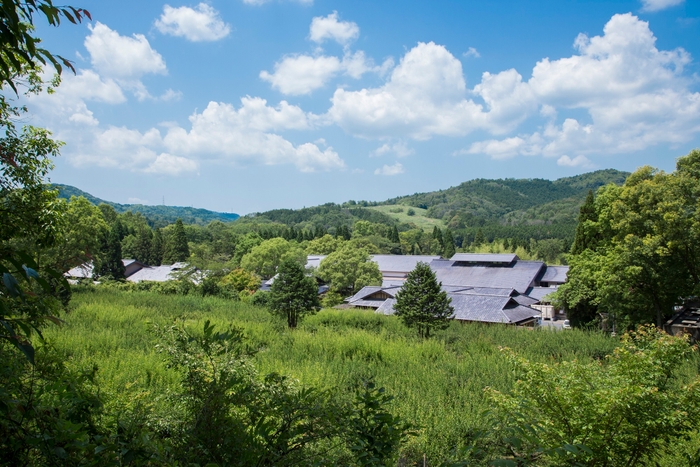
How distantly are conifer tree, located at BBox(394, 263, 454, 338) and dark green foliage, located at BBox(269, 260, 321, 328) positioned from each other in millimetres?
4705

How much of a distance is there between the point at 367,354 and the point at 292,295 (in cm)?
684

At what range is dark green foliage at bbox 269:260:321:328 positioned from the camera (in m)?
20.1

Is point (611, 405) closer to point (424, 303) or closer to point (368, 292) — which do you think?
point (424, 303)

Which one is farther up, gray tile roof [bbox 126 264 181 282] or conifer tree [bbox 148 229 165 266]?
conifer tree [bbox 148 229 165 266]

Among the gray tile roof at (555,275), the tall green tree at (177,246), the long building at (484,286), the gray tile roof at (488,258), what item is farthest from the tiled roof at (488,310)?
the tall green tree at (177,246)

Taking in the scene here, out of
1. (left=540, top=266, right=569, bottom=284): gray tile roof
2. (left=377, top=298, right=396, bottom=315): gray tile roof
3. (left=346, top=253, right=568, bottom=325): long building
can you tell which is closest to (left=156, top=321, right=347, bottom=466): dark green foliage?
(left=346, top=253, right=568, bottom=325): long building

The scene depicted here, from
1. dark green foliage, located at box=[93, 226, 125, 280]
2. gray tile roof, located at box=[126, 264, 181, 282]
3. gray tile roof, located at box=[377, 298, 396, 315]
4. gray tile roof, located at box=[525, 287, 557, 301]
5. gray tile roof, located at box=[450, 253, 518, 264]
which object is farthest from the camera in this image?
gray tile roof, located at box=[450, 253, 518, 264]

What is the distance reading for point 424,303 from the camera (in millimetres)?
17750

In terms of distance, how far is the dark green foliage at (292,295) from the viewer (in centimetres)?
2012

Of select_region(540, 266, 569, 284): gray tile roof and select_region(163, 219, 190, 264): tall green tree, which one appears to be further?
select_region(163, 219, 190, 264): tall green tree

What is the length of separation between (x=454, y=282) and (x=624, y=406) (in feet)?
120

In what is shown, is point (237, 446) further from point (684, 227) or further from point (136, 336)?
point (684, 227)

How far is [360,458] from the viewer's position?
99.9 inches

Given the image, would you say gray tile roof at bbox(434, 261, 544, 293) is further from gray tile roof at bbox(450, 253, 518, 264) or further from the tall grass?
the tall grass
